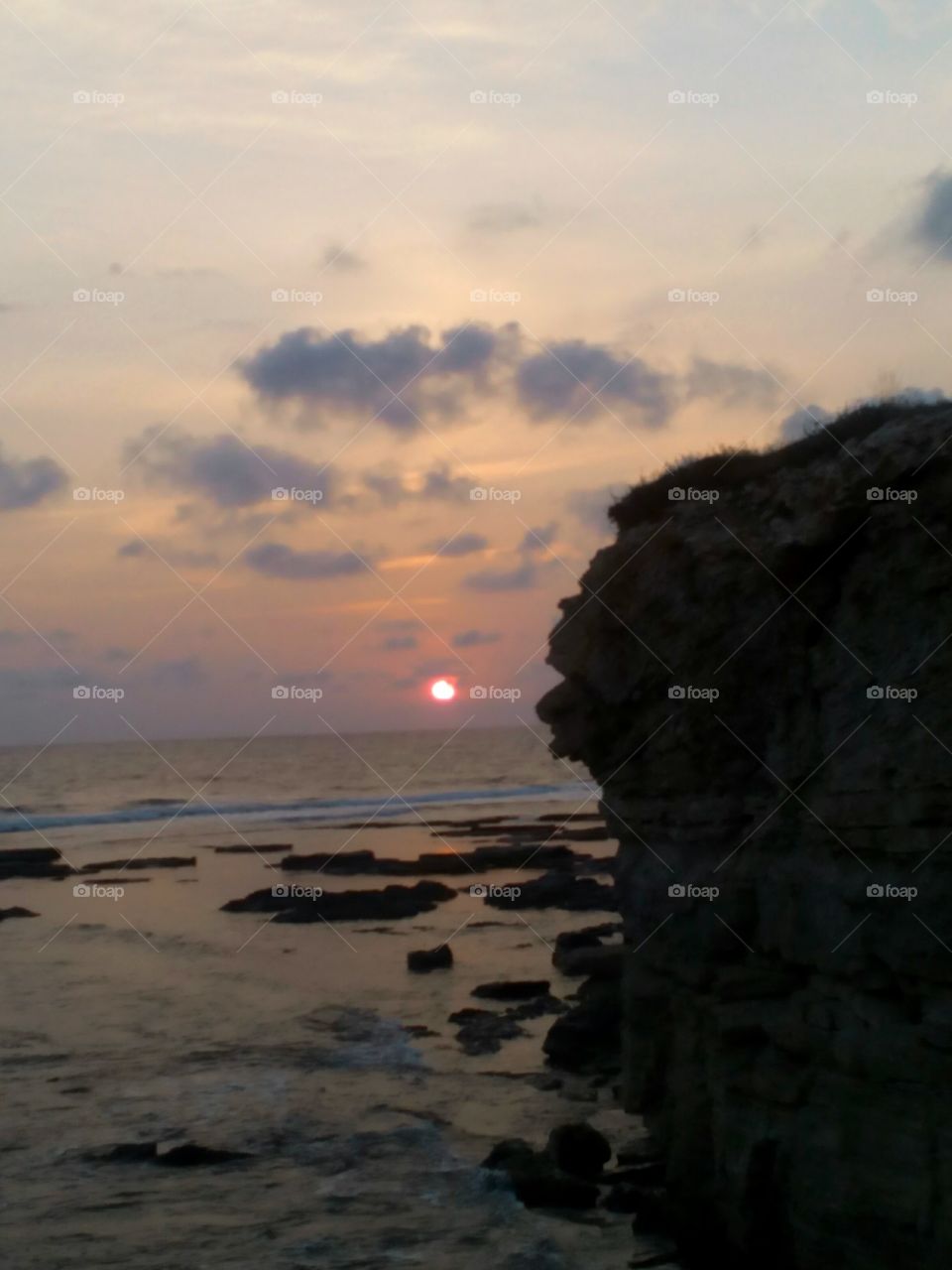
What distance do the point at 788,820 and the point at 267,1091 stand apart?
12.6 m

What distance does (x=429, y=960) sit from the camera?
1389 inches

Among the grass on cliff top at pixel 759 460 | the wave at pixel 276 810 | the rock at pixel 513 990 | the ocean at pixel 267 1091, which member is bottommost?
the ocean at pixel 267 1091

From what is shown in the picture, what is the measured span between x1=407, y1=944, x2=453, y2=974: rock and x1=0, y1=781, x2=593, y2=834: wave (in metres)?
63.2

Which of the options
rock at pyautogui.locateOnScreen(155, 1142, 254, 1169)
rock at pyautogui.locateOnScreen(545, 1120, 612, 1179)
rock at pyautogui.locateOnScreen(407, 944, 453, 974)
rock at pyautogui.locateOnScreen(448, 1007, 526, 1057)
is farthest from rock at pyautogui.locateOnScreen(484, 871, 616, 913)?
rock at pyautogui.locateOnScreen(155, 1142, 254, 1169)

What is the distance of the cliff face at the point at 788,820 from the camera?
41.3ft

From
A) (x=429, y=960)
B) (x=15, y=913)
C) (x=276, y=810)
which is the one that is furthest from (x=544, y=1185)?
(x=276, y=810)

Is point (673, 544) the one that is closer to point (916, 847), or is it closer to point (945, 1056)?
point (916, 847)

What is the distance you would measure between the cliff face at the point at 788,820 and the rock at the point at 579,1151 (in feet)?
3.33

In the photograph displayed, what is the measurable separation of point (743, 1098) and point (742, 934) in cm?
185

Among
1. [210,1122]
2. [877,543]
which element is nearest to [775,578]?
[877,543]

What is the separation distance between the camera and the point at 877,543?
45.2 ft

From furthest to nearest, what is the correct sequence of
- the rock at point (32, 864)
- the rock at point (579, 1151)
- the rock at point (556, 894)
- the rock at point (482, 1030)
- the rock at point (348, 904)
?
the rock at point (32, 864) < the rock at point (556, 894) < the rock at point (348, 904) < the rock at point (482, 1030) < the rock at point (579, 1151)

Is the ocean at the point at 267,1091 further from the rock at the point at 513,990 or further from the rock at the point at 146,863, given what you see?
the rock at the point at 146,863

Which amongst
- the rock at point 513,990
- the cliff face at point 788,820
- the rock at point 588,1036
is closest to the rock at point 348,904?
the rock at point 513,990
